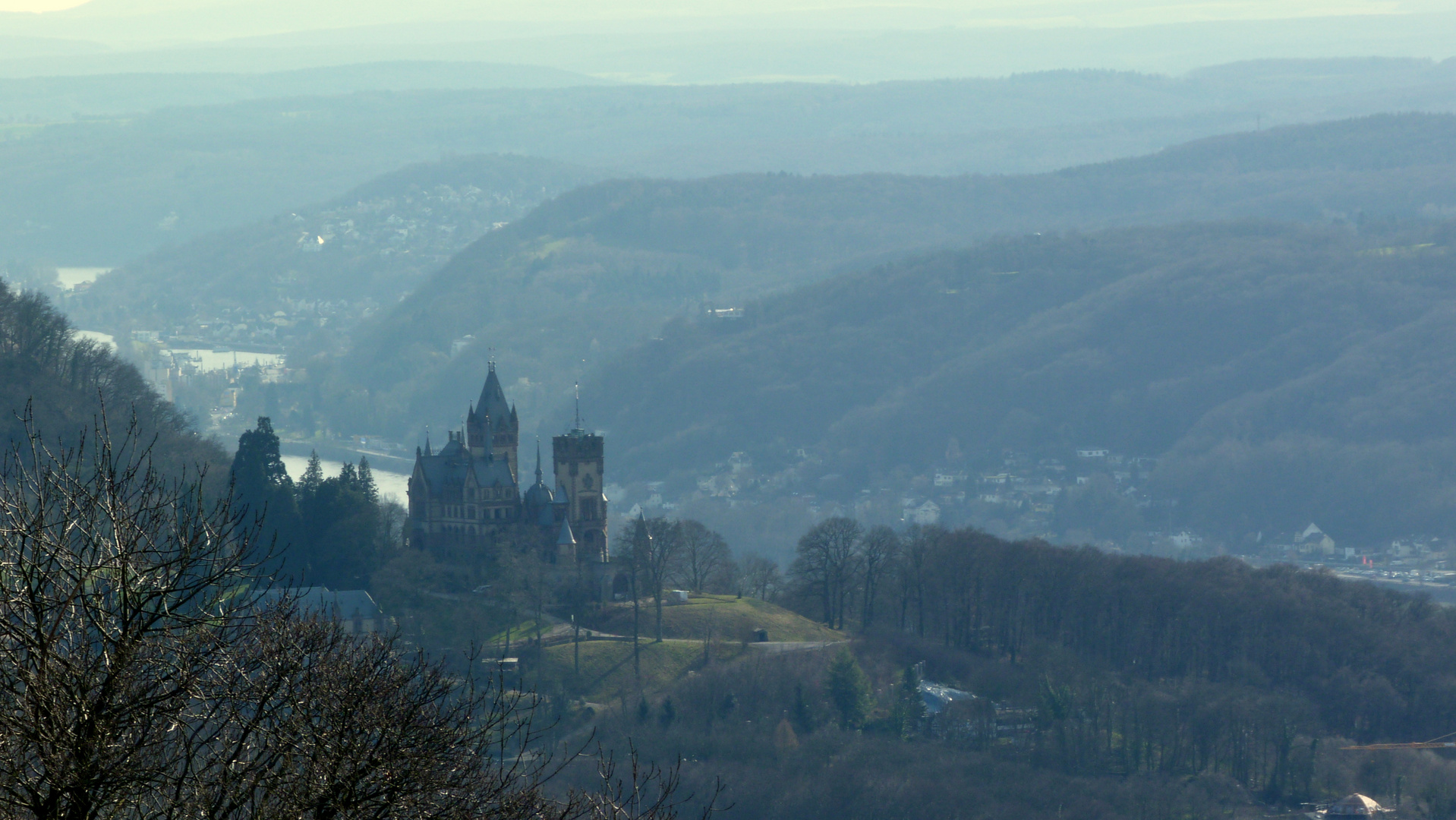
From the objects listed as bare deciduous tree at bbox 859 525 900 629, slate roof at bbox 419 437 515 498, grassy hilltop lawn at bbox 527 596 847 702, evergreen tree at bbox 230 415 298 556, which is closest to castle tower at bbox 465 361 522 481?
slate roof at bbox 419 437 515 498

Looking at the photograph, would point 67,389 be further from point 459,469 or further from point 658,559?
point 658,559

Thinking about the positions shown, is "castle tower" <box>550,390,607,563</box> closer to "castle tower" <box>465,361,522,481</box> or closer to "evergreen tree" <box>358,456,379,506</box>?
"castle tower" <box>465,361,522,481</box>

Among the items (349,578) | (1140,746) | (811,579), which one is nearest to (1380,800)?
(1140,746)

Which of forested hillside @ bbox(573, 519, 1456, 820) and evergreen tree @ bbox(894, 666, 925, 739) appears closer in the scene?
forested hillside @ bbox(573, 519, 1456, 820)

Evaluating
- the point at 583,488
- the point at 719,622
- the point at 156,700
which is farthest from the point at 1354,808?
the point at 156,700

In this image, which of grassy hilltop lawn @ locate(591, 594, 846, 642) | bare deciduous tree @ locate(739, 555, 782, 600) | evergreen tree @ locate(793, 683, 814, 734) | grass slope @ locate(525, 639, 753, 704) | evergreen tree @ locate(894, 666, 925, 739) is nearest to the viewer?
grass slope @ locate(525, 639, 753, 704)

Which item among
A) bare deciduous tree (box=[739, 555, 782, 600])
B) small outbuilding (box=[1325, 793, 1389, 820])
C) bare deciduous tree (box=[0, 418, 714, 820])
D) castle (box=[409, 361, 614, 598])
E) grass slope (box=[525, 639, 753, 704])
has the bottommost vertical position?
small outbuilding (box=[1325, 793, 1389, 820])

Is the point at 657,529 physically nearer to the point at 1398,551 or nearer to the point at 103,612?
the point at 103,612
